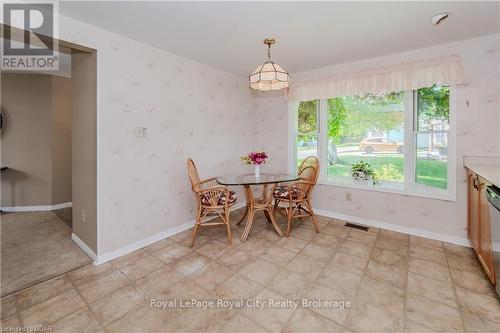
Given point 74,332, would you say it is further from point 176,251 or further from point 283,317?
point 283,317

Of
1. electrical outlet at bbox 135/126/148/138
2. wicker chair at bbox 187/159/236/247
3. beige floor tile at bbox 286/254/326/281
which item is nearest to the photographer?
beige floor tile at bbox 286/254/326/281

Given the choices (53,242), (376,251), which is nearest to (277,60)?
(376,251)

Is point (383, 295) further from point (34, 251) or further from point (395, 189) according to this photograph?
point (34, 251)

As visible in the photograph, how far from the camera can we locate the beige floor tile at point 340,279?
191 cm

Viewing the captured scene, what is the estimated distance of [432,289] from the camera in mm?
1874

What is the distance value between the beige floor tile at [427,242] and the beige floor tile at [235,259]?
6.54 feet

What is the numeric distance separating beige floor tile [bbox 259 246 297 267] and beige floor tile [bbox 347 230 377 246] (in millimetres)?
912

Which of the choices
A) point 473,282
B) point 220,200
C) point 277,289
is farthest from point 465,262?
point 220,200

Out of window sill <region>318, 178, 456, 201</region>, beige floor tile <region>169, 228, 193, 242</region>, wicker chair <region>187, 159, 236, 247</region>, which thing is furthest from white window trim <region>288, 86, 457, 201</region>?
beige floor tile <region>169, 228, 193, 242</region>

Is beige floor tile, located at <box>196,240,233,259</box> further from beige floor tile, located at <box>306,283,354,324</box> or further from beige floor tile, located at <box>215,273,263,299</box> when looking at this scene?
beige floor tile, located at <box>306,283,354,324</box>

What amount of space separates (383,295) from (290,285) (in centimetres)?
74

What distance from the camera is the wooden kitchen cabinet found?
1.84 metres

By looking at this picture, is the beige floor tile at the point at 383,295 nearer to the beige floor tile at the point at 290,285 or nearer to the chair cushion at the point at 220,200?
the beige floor tile at the point at 290,285

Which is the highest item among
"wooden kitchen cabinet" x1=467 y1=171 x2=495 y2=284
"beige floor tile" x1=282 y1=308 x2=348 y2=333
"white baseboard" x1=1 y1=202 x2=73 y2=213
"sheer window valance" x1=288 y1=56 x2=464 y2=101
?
"sheer window valance" x1=288 y1=56 x2=464 y2=101
